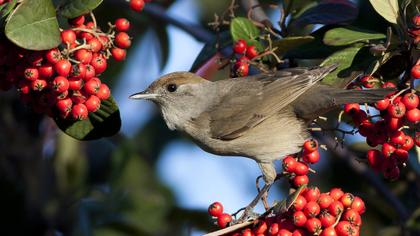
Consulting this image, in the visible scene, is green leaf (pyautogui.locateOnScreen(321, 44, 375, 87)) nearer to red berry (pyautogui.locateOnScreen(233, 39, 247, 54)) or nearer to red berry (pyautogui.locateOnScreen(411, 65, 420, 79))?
red berry (pyautogui.locateOnScreen(411, 65, 420, 79))

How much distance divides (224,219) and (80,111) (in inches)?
42.7

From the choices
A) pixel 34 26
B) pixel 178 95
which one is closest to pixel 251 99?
pixel 178 95

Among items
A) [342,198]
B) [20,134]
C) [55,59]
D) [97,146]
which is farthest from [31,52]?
[97,146]

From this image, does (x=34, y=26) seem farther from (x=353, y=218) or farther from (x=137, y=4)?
(x=353, y=218)

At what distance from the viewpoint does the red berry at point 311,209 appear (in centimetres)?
395

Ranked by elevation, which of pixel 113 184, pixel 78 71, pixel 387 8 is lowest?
pixel 113 184

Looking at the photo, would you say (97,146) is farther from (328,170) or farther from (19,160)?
(328,170)

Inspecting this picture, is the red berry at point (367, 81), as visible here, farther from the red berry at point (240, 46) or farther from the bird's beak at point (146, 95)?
the bird's beak at point (146, 95)

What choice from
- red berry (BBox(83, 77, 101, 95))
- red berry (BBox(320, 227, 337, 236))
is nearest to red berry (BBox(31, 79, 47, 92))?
red berry (BBox(83, 77, 101, 95))

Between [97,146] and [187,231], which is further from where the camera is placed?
[97,146]

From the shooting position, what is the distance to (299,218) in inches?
155

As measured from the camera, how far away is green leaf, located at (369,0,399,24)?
169 inches

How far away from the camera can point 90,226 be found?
19.6 ft

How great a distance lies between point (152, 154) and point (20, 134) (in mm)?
1412
